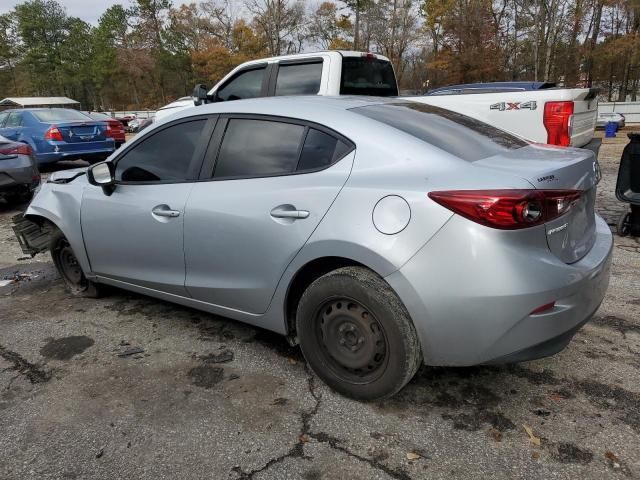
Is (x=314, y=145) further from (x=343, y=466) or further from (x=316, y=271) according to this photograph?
(x=343, y=466)

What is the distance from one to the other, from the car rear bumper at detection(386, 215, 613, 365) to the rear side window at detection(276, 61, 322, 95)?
194 inches

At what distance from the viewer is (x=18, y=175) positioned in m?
7.60

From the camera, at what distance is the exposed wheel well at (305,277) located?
8.30 feet

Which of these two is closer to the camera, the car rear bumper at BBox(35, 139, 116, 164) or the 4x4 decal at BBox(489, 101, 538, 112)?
the 4x4 decal at BBox(489, 101, 538, 112)

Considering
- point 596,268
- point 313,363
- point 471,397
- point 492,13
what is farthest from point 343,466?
point 492,13

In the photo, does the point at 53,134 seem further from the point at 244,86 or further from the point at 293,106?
the point at 293,106

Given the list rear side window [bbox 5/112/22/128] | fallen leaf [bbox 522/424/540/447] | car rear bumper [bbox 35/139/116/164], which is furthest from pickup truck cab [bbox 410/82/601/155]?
rear side window [bbox 5/112/22/128]

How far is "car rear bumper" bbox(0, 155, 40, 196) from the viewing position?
7.48 m

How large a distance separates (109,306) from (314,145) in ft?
8.05

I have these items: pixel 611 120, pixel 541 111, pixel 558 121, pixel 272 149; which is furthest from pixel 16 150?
pixel 611 120

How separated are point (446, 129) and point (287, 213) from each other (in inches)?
41.3

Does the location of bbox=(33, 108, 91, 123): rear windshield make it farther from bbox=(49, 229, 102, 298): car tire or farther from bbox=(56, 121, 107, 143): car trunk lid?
bbox=(49, 229, 102, 298): car tire

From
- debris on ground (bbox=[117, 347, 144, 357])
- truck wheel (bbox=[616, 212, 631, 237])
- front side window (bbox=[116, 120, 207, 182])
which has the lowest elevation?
truck wheel (bbox=[616, 212, 631, 237])

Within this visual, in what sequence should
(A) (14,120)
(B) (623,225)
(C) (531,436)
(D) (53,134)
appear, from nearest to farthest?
(C) (531,436) → (B) (623,225) → (D) (53,134) → (A) (14,120)
